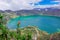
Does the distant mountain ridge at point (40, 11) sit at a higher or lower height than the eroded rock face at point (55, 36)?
higher

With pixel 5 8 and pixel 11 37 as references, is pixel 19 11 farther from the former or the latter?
pixel 11 37

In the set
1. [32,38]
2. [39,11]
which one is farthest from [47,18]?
[32,38]

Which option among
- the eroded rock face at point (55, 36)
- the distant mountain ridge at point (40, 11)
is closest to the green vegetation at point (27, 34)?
the eroded rock face at point (55, 36)

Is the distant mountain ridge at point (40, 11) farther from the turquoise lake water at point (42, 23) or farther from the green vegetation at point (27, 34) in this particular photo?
the green vegetation at point (27, 34)

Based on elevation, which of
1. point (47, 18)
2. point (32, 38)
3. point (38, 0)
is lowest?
point (32, 38)

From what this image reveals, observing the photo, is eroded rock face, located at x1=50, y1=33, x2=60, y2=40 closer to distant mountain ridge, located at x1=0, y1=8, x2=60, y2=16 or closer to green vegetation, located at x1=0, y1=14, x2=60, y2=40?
green vegetation, located at x1=0, y1=14, x2=60, y2=40

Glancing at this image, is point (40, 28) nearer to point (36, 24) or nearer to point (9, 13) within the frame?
point (36, 24)

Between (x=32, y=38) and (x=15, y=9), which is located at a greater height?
(x=15, y=9)

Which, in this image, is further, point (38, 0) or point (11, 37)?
point (38, 0)
